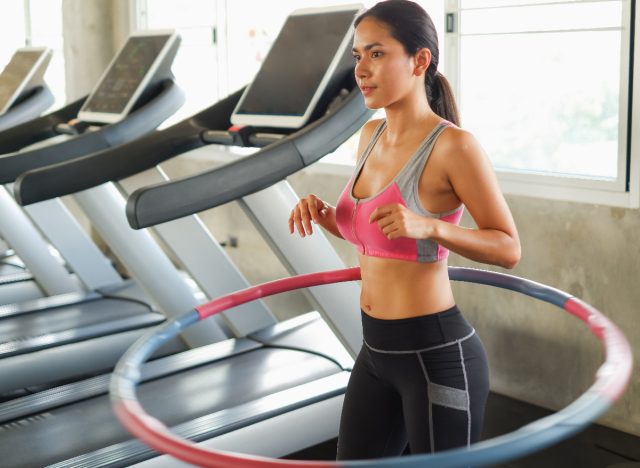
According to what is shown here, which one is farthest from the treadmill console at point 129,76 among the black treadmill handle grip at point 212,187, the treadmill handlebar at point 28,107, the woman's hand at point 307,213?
the woman's hand at point 307,213

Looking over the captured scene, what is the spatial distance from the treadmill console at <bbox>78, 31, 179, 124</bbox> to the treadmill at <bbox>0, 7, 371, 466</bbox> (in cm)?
58

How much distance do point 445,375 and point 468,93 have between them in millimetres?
Result: 2558

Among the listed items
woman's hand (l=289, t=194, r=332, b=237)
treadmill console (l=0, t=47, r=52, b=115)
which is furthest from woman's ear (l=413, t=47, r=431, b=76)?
treadmill console (l=0, t=47, r=52, b=115)

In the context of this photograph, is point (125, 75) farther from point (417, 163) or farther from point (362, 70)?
point (417, 163)

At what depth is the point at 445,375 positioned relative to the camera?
1.66 metres

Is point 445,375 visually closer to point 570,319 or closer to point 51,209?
point 570,319

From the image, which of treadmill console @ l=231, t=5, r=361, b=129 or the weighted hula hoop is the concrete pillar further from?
the weighted hula hoop

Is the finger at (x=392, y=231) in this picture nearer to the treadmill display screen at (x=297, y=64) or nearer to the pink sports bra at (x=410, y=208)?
the pink sports bra at (x=410, y=208)

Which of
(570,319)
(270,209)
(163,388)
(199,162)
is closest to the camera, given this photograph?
(270,209)

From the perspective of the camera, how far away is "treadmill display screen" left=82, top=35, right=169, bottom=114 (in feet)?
12.8

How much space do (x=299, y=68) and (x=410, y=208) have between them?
1.53 metres

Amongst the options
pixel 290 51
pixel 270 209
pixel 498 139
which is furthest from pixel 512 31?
pixel 270 209

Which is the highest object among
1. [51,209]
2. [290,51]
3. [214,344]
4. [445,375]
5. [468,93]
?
[290,51]

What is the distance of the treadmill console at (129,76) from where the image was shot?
3.82 m
